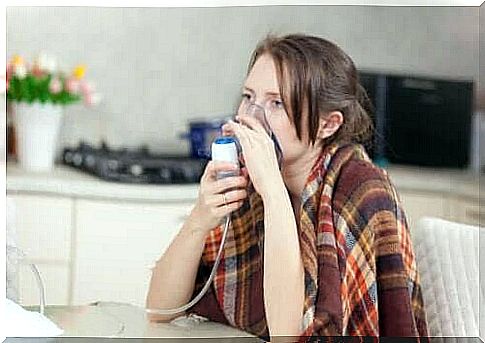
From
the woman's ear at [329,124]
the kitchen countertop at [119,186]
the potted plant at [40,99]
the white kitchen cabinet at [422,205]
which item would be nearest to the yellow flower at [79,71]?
the potted plant at [40,99]

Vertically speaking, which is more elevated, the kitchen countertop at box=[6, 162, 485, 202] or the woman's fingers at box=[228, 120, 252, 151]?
the woman's fingers at box=[228, 120, 252, 151]

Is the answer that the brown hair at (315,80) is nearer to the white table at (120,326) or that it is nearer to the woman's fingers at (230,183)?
the woman's fingers at (230,183)

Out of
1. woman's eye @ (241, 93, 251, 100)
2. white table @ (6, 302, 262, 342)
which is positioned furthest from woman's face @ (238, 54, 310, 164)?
white table @ (6, 302, 262, 342)

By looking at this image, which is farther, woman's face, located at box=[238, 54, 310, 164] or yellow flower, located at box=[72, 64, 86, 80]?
yellow flower, located at box=[72, 64, 86, 80]

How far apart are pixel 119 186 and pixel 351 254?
0.32 meters

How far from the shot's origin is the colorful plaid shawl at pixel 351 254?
916 millimetres

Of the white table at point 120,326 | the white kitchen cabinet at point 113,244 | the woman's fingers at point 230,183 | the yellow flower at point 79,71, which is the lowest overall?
the white table at point 120,326

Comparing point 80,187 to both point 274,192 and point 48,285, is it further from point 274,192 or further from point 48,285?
point 274,192

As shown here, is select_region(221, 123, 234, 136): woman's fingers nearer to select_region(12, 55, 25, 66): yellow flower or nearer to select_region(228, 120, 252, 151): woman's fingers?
select_region(228, 120, 252, 151): woman's fingers

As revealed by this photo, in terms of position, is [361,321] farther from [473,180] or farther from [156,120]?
[156,120]

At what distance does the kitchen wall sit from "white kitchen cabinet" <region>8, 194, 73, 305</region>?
95 millimetres

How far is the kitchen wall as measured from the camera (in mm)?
1023

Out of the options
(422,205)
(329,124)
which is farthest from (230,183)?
(422,205)

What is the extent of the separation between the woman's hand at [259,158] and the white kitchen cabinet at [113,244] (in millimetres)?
150
